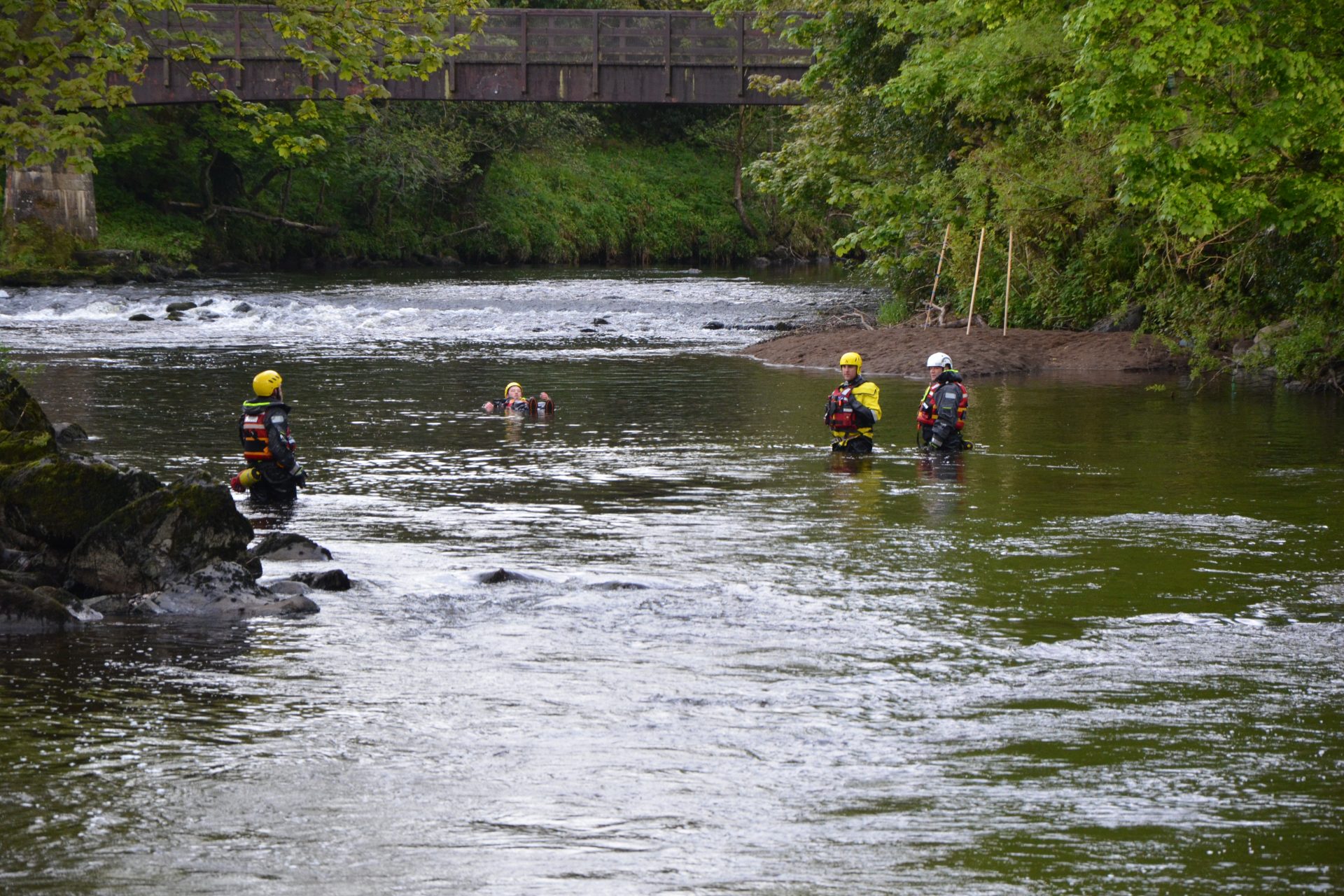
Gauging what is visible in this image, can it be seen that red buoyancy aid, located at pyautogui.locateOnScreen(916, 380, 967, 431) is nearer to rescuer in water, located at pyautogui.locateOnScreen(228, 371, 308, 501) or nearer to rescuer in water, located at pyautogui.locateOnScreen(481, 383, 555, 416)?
rescuer in water, located at pyautogui.locateOnScreen(481, 383, 555, 416)

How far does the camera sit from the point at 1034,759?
303 inches

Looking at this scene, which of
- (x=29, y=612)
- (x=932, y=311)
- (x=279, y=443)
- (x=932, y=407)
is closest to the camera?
(x=29, y=612)

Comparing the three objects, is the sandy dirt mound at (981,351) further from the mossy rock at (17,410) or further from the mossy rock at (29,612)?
the mossy rock at (29,612)

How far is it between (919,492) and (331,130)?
48.0 m

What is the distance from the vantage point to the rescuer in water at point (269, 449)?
14.9 m

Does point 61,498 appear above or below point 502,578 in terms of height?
above

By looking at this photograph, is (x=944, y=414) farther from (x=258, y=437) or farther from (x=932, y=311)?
(x=932, y=311)

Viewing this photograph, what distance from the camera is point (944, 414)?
17.6 meters

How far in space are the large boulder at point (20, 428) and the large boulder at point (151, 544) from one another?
3.97ft

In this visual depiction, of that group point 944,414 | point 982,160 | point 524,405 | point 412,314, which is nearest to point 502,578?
point 944,414

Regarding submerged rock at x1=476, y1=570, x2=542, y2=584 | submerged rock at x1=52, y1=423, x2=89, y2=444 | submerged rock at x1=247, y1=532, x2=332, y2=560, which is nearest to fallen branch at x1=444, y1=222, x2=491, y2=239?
submerged rock at x1=52, y1=423, x2=89, y2=444

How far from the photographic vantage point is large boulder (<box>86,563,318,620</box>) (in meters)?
10.6

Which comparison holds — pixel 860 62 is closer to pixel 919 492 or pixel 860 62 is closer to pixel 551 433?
pixel 551 433

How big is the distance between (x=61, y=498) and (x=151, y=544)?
833mm
